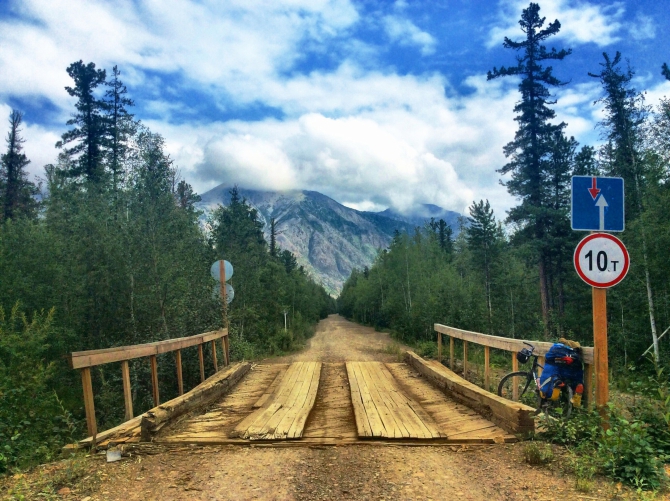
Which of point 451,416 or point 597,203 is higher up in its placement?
point 597,203

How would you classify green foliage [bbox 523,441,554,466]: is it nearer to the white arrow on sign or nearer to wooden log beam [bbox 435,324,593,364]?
wooden log beam [bbox 435,324,593,364]

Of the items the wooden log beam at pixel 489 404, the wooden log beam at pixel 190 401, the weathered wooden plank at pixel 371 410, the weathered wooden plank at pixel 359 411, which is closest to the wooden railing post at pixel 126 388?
the wooden log beam at pixel 190 401

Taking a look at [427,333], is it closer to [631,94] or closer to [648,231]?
[648,231]

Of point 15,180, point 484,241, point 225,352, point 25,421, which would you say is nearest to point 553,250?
point 484,241

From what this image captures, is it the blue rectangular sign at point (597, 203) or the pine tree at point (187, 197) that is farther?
the pine tree at point (187, 197)

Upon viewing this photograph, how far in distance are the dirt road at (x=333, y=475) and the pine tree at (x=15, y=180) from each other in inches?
1160

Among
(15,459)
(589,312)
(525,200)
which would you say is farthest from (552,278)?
(15,459)

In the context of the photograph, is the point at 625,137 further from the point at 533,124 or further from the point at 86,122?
the point at 86,122

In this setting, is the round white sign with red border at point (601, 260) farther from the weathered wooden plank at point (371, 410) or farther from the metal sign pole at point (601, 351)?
the weathered wooden plank at point (371, 410)

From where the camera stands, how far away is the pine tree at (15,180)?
27.7 metres

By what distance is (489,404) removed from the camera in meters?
5.64

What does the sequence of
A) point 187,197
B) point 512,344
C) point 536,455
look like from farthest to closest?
1. point 187,197
2. point 512,344
3. point 536,455

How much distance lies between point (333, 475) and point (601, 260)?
3.61 m

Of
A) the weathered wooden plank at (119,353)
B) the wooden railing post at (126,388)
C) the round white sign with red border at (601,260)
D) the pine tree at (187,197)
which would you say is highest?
the pine tree at (187,197)
